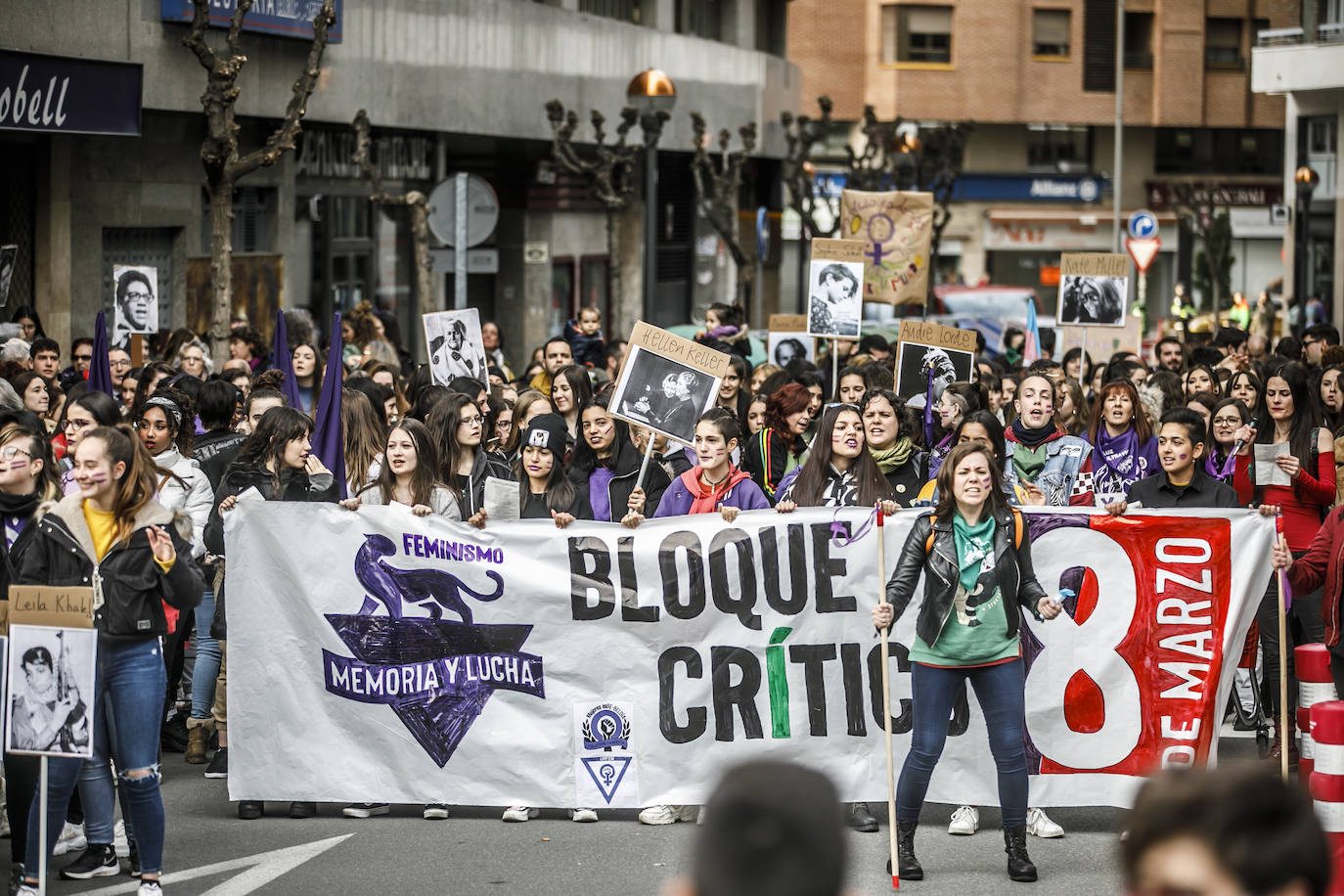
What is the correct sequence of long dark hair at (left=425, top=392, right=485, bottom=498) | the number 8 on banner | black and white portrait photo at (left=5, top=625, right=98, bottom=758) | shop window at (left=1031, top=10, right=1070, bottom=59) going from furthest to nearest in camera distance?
shop window at (left=1031, top=10, right=1070, bottom=59)
long dark hair at (left=425, top=392, right=485, bottom=498)
the number 8 on banner
black and white portrait photo at (left=5, top=625, right=98, bottom=758)

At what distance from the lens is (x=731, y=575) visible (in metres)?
7.91

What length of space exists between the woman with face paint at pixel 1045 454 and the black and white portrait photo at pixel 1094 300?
20.3 feet

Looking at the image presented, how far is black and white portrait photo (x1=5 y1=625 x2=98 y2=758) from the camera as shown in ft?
20.7

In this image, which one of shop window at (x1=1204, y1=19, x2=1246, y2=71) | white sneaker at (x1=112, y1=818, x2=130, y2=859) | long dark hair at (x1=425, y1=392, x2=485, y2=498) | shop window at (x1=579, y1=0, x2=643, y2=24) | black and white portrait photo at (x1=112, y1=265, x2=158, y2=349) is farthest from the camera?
shop window at (x1=1204, y1=19, x2=1246, y2=71)

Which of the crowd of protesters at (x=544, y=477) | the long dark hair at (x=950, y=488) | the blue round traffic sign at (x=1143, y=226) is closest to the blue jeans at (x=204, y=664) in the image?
the crowd of protesters at (x=544, y=477)

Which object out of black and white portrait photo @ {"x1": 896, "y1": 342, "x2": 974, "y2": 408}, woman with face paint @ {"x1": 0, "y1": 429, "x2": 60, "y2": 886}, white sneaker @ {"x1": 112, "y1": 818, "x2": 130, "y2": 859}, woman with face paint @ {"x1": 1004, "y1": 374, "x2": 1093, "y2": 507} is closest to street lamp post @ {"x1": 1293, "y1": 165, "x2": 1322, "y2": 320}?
black and white portrait photo @ {"x1": 896, "y1": 342, "x2": 974, "y2": 408}

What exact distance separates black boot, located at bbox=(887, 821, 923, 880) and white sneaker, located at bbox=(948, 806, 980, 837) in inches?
23.0

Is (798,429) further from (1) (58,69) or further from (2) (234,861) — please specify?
(1) (58,69)

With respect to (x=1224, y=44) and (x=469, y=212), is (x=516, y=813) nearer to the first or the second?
(x=469, y=212)

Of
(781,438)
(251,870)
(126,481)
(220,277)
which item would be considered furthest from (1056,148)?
(126,481)

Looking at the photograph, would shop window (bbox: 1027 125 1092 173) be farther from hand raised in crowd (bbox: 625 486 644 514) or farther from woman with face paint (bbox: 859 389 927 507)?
hand raised in crowd (bbox: 625 486 644 514)

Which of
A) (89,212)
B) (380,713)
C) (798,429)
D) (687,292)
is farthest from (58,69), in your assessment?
(687,292)

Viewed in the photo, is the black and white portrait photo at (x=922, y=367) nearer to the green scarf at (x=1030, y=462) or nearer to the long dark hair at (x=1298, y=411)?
the green scarf at (x=1030, y=462)

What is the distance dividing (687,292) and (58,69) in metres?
→ 21.6
